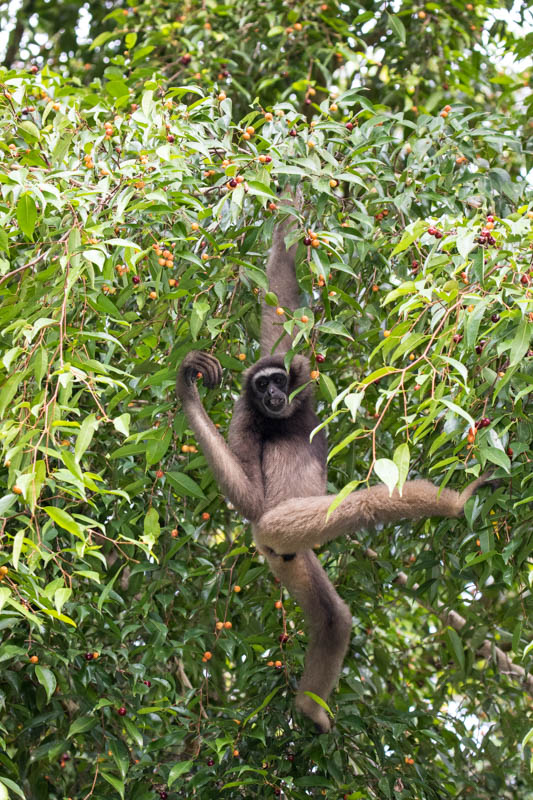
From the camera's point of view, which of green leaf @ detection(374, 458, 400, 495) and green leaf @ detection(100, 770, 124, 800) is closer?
green leaf @ detection(374, 458, 400, 495)

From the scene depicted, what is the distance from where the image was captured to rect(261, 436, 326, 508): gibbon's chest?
5.71 m

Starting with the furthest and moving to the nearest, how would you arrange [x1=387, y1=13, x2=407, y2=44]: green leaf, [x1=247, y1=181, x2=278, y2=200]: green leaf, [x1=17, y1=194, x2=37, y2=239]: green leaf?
1. [x1=387, y1=13, x2=407, y2=44]: green leaf
2. [x1=247, y1=181, x2=278, y2=200]: green leaf
3. [x1=17, y1=194, x2=37, y2=239]: green leaf

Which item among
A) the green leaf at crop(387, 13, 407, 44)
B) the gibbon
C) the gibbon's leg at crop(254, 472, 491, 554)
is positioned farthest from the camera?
the green leaf at crop(387, 13, 407, 44)

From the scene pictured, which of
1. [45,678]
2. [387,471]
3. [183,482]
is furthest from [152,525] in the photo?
[387,471]

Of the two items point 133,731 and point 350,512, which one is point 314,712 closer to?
point 133,731

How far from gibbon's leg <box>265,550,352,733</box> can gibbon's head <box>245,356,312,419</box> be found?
2.74ft

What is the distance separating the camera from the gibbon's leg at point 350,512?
4578 mm

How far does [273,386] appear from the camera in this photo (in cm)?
545

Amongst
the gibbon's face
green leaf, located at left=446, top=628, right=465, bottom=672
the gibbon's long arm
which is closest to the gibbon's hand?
the gibbon's long arm

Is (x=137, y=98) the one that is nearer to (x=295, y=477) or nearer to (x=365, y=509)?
(x=295, y=477)

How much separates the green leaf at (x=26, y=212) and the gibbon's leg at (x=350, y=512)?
1765 millimetres

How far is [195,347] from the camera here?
473 cm

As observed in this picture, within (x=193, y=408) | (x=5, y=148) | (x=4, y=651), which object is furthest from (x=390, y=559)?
(x=5, y=148)

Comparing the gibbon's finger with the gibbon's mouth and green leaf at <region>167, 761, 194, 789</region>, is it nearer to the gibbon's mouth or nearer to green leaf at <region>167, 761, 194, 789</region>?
the gibbon's mouth
